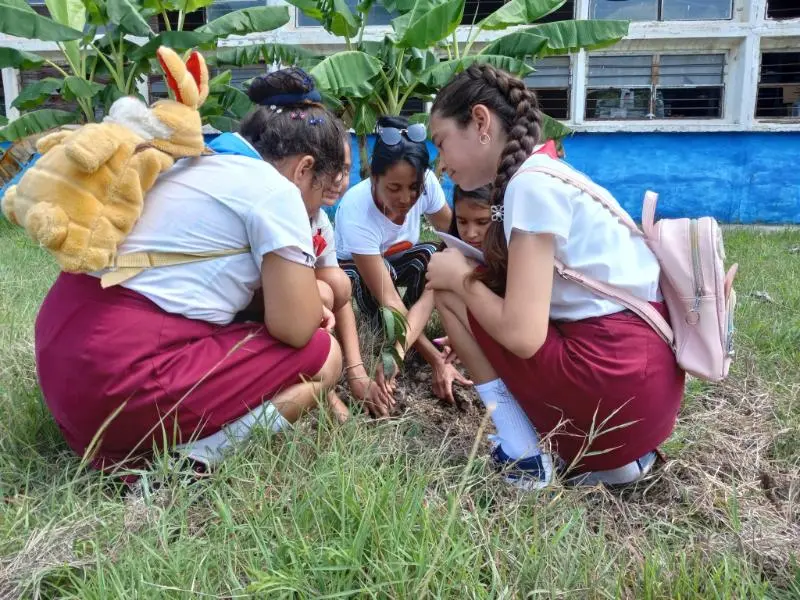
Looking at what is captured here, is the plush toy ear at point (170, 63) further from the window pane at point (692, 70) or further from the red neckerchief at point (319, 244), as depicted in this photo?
the window pane at point (692, 70)

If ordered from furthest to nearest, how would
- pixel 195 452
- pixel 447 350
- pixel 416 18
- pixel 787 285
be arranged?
pixel 416 18
pixel 787 285
pixel 447 350
pixel 195 452

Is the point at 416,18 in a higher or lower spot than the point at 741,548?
higher

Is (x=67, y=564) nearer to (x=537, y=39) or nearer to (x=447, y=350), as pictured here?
(x=447, y=350)

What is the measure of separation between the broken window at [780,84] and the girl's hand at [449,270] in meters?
7.72

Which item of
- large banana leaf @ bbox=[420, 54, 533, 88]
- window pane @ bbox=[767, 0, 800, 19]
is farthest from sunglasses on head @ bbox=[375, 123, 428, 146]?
window pane @ bbox=[767, 0, 800, 19]

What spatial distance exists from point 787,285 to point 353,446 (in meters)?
3.06

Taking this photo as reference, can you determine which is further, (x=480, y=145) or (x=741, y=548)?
(x=480, y=145)

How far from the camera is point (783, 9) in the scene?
7754mm

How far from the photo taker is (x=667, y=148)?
8.02 m

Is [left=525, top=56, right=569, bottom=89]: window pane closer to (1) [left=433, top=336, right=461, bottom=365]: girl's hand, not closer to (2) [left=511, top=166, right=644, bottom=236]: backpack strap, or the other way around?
(1) [left=433, top=336, right=461, bottom=365]: girl's hand

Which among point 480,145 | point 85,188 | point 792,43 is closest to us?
point 85,188

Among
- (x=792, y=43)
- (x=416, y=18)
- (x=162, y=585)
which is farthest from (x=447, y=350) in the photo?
(x=792, y=43)

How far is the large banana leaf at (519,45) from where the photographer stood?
5781 millimetres

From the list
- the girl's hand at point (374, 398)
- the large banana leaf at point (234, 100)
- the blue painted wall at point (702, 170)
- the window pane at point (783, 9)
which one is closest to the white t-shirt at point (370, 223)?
the girl's hand at point (374, 398)
